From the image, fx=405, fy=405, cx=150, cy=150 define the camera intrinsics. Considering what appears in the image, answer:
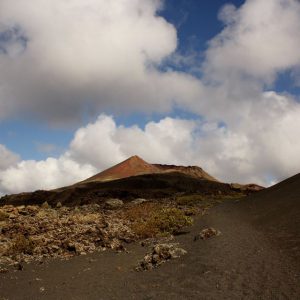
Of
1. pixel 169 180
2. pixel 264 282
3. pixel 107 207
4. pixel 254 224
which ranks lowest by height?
pixel 264 282

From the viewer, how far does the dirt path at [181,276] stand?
37.5 feet

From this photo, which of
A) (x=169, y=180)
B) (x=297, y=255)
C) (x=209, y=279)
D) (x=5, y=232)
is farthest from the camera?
(x=169, y=180)

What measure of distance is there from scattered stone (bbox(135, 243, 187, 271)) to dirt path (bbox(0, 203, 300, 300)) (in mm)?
390

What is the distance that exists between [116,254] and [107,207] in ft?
58.6

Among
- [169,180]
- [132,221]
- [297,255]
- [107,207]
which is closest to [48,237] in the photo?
[132,221]

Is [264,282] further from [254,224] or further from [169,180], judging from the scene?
[169,180]

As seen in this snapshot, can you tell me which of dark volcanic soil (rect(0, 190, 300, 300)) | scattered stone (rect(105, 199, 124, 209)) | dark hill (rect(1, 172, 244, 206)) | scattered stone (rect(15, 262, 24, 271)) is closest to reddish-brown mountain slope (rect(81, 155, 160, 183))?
dark hill (rect(1, 172, 244, 206))

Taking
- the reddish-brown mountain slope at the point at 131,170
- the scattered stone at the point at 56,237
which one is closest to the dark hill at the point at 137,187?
the reddish-brown mountain slope at the point at 131,170

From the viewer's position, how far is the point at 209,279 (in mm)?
12547

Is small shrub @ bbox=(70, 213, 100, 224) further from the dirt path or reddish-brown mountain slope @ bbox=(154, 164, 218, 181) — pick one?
reddish-brown mountain slope @ bbox=(154, 164, 218, 181)

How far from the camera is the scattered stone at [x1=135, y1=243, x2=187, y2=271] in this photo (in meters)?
15.1

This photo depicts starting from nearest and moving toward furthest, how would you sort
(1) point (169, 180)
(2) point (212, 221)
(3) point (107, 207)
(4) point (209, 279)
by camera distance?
(4) point (209, 279) → (2) point (212, 221) → (3) point (107, 207) → (1) point (169, 180)

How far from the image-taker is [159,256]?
51.7 ft

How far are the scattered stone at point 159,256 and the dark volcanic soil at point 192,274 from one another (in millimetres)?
367
